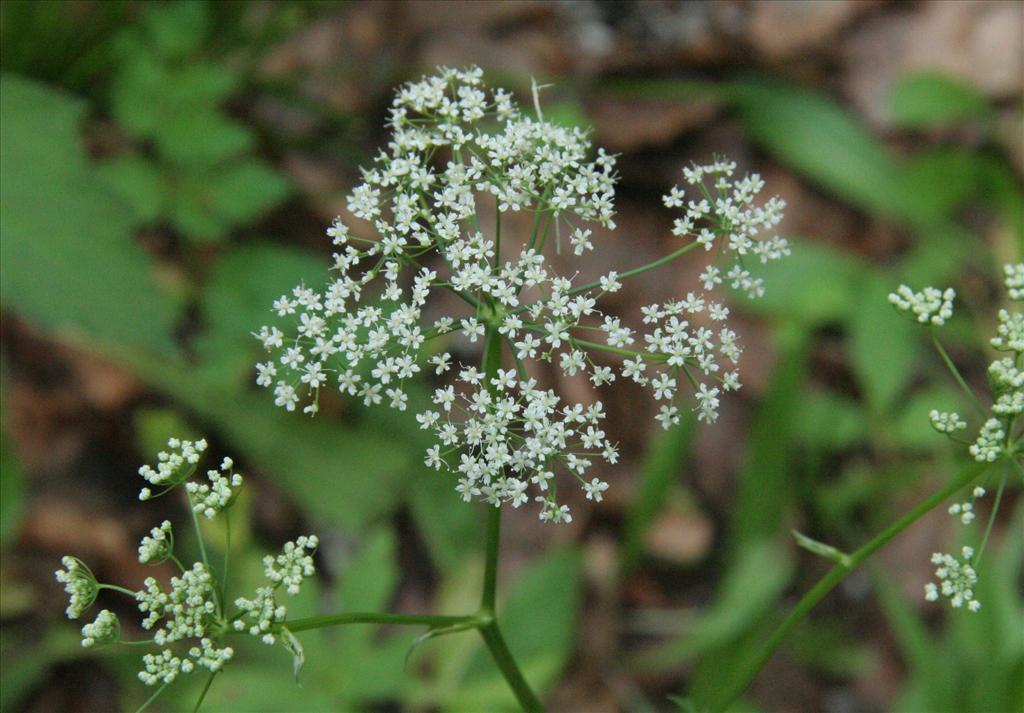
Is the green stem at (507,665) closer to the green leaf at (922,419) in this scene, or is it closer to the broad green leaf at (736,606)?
the broad green leaf at (736,606)

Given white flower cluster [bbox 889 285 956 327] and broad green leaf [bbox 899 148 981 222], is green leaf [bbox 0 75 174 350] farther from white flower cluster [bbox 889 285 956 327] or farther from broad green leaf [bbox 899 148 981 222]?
broad green leaf [bbox 899 148 981 222]

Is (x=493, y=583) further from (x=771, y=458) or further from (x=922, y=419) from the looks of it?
(x=922, y=419)

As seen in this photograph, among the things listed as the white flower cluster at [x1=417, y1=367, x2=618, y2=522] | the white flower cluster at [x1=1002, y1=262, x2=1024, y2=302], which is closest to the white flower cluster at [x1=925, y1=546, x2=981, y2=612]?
the white flower cluster at [x1=1002, y1=262, x2=1024, y2=302]

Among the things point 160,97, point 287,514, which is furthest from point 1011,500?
point 160,97

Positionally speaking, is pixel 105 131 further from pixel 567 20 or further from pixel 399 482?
pixel 567 20

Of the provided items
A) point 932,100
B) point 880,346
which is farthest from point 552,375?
point 932,100

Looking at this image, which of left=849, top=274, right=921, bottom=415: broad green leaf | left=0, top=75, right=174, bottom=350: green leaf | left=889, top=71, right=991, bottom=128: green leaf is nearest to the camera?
left=0, top=75, right=174, bottom=350: green leaf

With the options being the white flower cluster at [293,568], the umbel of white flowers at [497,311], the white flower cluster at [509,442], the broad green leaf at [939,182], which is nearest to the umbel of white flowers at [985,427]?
the umbel of white flowers at [497,311]
